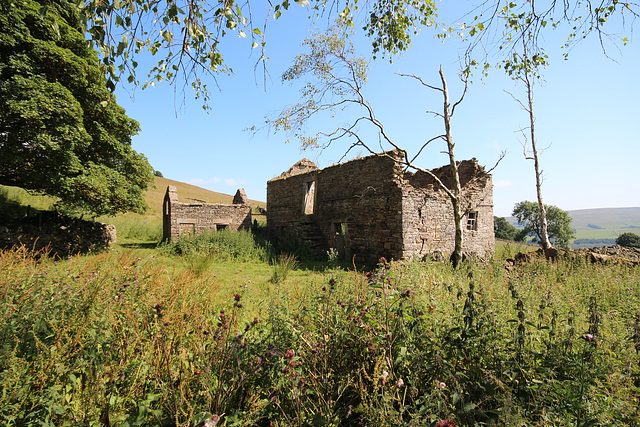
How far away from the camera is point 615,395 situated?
1.80 m

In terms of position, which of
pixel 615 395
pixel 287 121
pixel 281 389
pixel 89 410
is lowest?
pixel 281 389

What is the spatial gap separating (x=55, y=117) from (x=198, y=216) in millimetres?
8135

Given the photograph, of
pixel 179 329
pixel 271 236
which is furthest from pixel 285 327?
pixel 271 236

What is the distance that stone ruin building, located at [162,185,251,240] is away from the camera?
15484mm

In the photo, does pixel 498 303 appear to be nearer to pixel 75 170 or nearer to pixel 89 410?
pixel 89 410

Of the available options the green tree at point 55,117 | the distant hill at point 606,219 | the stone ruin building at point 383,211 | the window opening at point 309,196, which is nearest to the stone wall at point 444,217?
the stone ruin building at point 383,211

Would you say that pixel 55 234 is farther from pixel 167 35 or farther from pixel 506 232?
pixel 506 232

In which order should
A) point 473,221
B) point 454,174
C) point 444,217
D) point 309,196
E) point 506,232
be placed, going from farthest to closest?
point 506,232
point 309,196
point 473,221
point 444,217
point 454,174

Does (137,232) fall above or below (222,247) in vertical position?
above


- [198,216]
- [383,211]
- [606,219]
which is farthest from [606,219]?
[198,216]

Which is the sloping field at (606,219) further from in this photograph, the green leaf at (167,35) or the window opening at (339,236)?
the green leaf at (167,35)

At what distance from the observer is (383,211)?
11.5 meters

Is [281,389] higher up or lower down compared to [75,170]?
lower down

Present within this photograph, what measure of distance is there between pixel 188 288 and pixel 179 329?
4.61ft
